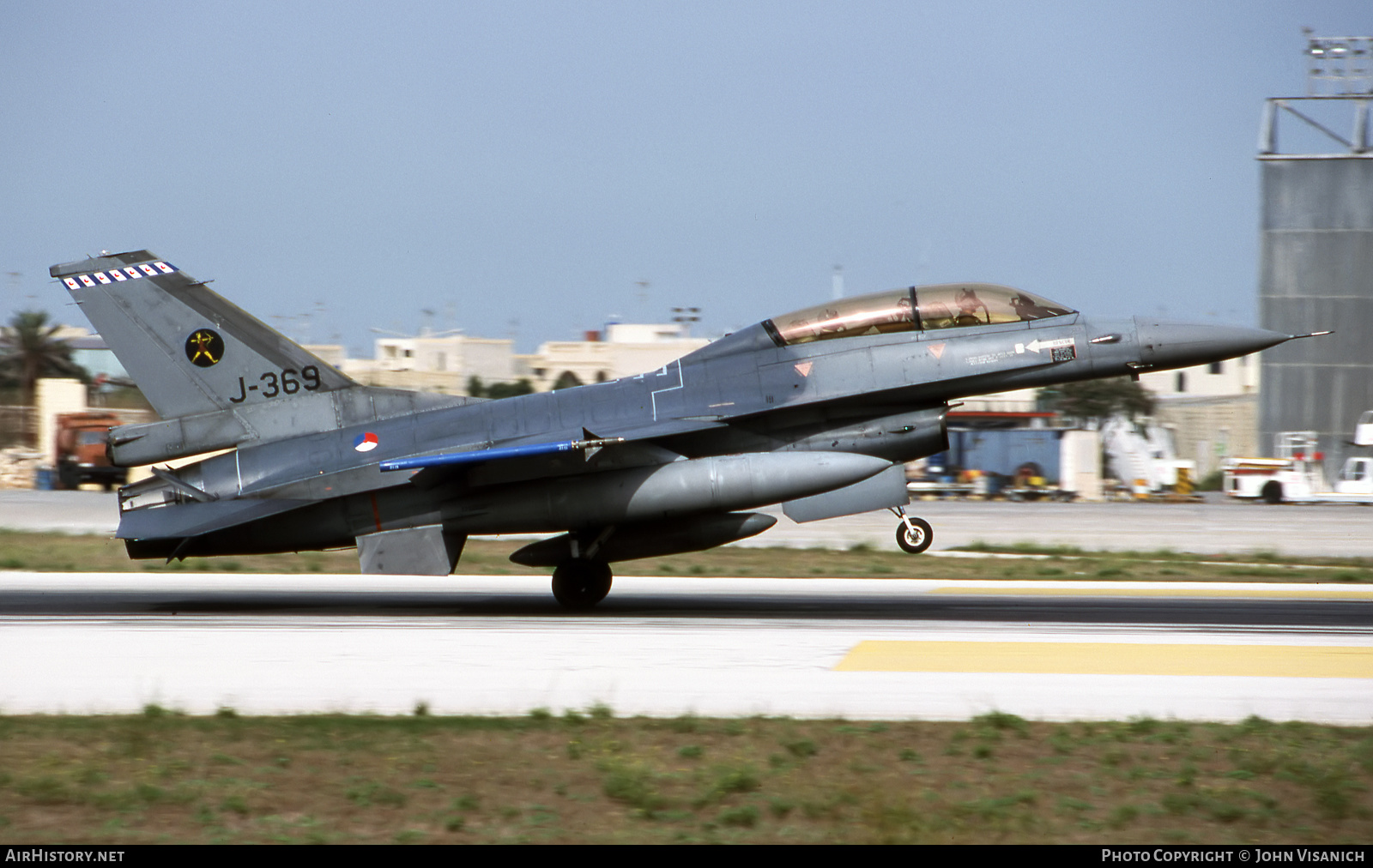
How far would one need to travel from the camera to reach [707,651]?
1170 cm

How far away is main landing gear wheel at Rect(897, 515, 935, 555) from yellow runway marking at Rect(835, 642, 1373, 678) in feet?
7.02

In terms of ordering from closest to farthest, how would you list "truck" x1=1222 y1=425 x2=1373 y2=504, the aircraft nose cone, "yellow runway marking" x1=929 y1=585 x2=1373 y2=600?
the aircraft nose cone → "yellow runway marking" x1=929 y1=585 x2=1373 y2=600 → "truck" x1=1222 y1=425 x2=1373 y2=504

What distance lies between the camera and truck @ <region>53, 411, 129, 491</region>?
4994cm

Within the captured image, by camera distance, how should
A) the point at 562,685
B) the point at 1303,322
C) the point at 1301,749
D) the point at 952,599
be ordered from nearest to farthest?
the point at 1301,749 < the point at 562,685 < the point at 952,599 < the point at 1303,322

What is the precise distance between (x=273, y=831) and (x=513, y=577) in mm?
13679

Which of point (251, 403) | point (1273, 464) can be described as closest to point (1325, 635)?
point (251, 403)

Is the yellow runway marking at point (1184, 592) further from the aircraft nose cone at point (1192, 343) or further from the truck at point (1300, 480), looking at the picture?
the truck at point (1300, 480)

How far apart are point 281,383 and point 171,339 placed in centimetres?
137

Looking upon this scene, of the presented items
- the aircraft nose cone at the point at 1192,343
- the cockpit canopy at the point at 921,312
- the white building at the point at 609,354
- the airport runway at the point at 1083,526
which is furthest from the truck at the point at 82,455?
the aircraft nose cone at the point at 1192,343

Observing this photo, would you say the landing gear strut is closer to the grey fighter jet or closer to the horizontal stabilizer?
the grey fighter jet

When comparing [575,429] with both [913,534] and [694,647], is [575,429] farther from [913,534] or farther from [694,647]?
[913,534]

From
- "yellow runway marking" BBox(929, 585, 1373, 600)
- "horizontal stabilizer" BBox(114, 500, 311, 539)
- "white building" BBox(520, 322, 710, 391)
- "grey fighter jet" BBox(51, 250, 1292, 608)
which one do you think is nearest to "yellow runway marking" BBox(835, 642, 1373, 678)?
"grey fighter jet" BBox(51, 250, 1292, 608)

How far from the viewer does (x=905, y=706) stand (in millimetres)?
9203
